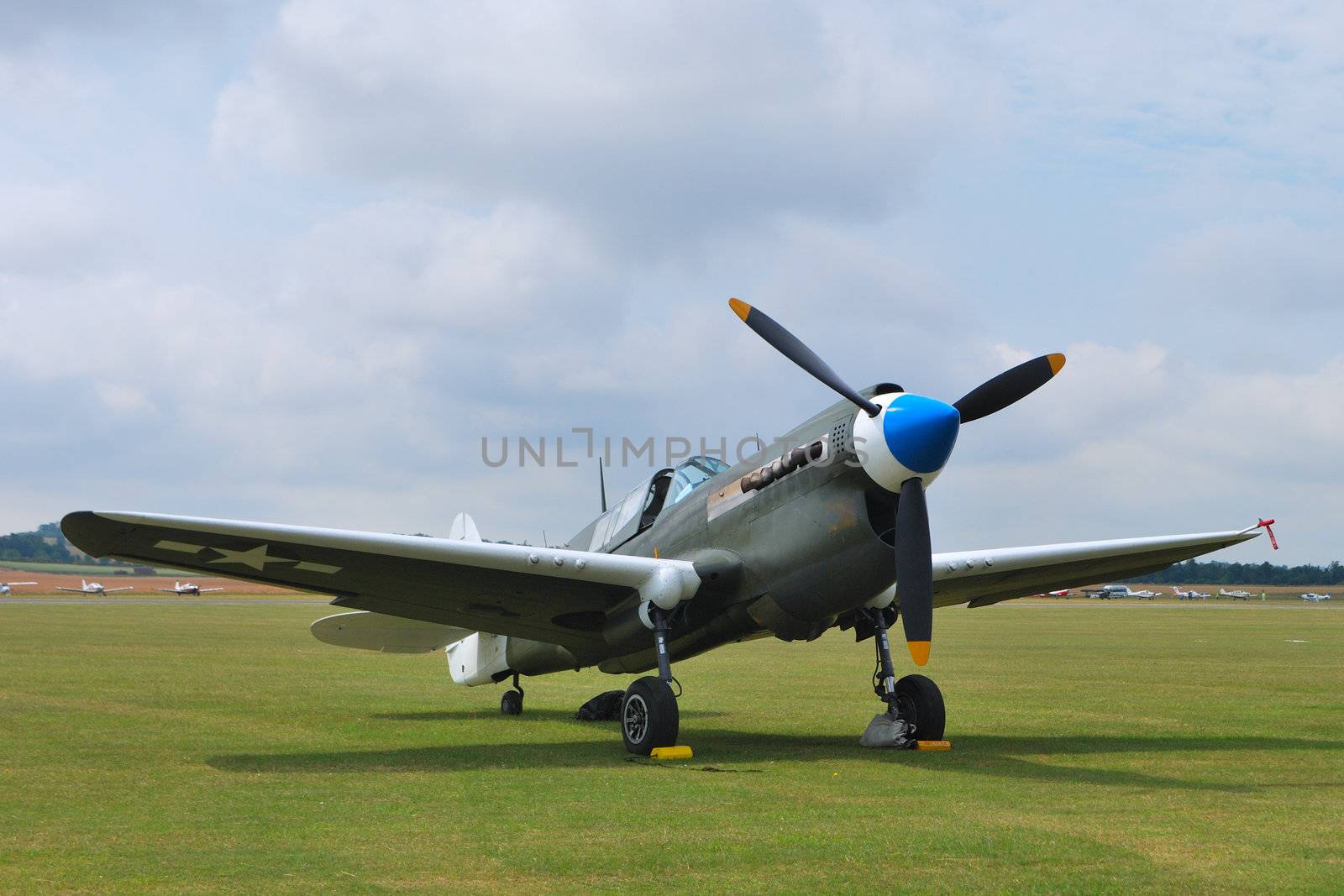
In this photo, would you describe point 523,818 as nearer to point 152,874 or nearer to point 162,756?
point 152,874

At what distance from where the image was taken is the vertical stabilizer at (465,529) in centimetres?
1586

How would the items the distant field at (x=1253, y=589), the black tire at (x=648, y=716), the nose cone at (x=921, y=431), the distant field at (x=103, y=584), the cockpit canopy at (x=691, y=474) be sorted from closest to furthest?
1. the nose cone at (x=921, y=431)
2. the black tire at (x=648, y=716)
3. the cockpit canopy at (x=691, y=474)
4. the distant field at (x=103, y=584)
5. the distant field at (x=1253, y=589)

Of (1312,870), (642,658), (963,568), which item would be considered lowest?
(1312,870)

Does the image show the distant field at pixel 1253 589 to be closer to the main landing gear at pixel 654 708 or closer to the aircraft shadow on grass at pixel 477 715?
the aircraft shadow on grass at pixel 477 715

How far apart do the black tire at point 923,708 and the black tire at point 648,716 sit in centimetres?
212

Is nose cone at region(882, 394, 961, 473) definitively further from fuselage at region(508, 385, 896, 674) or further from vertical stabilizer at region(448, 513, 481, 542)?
vertical stabilizer at region(448, 513, 481, 542)

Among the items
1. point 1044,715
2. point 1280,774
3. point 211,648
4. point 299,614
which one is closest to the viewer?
point 1280,774

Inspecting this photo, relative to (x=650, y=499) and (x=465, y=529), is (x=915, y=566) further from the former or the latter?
(x=465, y=529)

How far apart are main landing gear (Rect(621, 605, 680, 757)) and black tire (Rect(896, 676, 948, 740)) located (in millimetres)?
2086

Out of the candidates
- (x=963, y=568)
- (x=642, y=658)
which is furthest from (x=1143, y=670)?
(x=642, y=658)

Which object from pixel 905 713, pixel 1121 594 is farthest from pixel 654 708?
pixel 1121 594

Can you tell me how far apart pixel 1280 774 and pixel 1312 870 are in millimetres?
3766

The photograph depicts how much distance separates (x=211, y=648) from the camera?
27.8 metres

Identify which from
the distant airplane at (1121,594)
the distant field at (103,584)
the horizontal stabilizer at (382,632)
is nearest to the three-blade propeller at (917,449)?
the horizontal stabilizer at (382,632)
